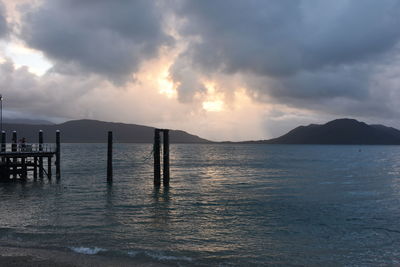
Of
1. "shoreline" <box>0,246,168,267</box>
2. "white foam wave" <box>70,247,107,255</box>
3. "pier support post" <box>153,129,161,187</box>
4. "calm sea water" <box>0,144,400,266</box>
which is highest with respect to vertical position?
"pier support post" <box>153,129,161,187</box>

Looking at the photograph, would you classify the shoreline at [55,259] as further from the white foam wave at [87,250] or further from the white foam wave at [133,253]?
the white foam wave at [133,253]

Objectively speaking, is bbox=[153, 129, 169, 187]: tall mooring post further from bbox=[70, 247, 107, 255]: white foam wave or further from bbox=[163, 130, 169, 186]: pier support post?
bbox=[70, 247, 107, 255]: white foam wave

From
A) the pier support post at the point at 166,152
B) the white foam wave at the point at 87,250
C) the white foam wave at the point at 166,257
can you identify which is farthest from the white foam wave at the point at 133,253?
the pier support post at the point at 166,152

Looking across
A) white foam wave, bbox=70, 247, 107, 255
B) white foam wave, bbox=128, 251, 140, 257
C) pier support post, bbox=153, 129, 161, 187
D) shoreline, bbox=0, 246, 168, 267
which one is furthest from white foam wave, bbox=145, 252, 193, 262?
pier support post, bbox=153, 129, 161, 187

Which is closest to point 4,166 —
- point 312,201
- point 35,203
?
point 35,203

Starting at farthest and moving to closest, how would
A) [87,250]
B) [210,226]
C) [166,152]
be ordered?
1. [166,152]
2. [210,226]
3. [87,250]

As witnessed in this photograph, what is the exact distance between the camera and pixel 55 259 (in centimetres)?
1065

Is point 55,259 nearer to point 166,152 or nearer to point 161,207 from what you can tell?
point 161,207

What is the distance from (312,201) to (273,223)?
27.6 ft

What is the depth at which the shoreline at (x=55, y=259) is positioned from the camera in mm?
10133

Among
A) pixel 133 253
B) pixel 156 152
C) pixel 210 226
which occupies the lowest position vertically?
pixel 210 226

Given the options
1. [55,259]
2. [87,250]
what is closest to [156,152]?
[87,250]

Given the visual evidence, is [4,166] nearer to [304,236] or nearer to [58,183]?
[58,183]

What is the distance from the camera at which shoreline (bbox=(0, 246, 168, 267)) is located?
10133mm
